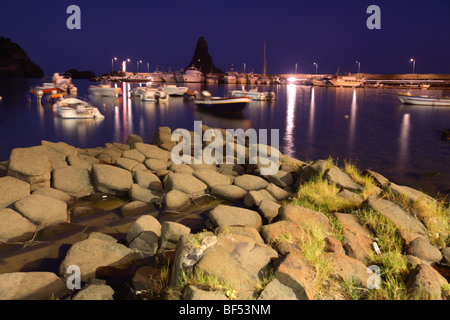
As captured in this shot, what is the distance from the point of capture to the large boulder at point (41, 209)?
739 centimetres

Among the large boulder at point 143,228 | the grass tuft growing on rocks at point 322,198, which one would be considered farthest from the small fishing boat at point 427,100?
the large boulder at point 143,228

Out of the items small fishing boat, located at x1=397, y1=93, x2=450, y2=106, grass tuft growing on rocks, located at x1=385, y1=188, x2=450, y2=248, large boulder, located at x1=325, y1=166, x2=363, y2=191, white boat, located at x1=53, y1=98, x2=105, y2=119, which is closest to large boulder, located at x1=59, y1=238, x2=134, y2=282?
large boulder, located at x1=325, y1=166, x2=363, y2=191

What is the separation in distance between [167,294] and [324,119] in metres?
38.8

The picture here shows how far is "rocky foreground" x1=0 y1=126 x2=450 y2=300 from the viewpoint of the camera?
450 centimetres

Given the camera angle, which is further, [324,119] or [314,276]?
[324,119]

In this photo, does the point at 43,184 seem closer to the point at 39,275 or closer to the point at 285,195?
the point at 39,275

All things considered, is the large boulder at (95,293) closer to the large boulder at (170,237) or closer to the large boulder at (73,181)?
the large boulder at (170,237)

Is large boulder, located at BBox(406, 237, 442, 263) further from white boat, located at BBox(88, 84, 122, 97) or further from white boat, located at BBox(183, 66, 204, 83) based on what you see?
white boat, located at BBox(183, 66, 204, 83)

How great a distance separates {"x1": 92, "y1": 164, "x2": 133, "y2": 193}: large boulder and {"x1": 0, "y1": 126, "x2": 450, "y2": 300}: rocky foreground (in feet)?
0.10

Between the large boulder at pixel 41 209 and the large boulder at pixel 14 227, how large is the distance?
7.4 inches

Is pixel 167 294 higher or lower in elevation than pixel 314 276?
lower
